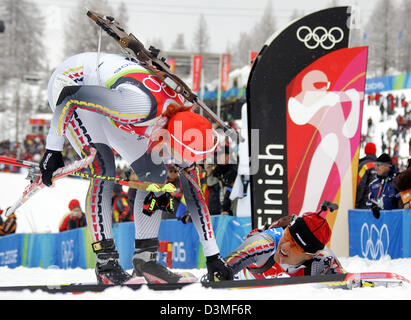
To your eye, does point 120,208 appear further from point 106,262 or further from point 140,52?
point 140,52

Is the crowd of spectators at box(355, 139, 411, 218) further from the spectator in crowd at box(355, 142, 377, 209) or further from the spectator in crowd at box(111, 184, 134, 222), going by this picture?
the spectator in crowd at box(111, 184, 134, 222)

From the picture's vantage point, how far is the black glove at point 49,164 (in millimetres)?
3676

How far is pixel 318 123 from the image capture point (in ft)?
23.3

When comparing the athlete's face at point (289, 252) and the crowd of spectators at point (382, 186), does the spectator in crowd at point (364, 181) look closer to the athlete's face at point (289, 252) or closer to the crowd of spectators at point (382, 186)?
the crowd of spectators at point (382, 186)

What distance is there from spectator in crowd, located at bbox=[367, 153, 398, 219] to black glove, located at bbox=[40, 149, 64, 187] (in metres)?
4.27

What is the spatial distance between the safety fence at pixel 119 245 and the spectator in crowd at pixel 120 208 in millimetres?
706

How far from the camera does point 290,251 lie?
3.89 metres

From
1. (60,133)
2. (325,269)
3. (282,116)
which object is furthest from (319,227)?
(282,116)

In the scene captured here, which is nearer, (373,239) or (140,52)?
(140,52)

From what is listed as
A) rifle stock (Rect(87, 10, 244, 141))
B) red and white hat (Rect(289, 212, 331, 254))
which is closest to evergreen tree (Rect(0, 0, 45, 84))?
rifle stock (Rect(87, 10, 244, 141))

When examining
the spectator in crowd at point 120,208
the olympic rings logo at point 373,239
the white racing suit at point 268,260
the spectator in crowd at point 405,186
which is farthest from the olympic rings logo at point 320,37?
the spectator in crowd at point 120,208

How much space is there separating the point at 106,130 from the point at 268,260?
159 centimetres

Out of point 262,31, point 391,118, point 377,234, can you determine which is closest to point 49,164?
point 377,234
